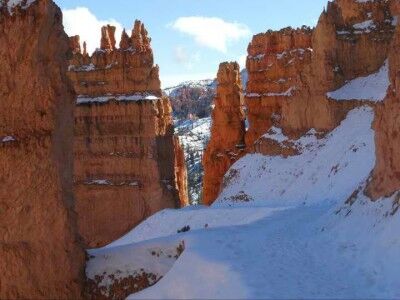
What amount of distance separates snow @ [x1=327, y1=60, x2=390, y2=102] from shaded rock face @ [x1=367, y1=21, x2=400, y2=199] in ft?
57.8

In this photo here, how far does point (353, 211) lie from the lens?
1616 centimetres

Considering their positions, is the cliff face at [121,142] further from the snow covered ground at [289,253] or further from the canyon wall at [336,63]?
the snow covered ground at [289,253]

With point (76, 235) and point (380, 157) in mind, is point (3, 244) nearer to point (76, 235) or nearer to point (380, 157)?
point (76, 235)

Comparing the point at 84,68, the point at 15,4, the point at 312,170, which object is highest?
the point at 84,68

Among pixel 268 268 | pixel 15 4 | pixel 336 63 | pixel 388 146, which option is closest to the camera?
pixel 268 268

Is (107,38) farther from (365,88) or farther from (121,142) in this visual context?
(365,88)

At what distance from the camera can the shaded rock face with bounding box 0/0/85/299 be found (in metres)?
14.2

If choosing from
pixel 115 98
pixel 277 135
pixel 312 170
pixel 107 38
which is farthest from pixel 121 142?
pixel 312 170

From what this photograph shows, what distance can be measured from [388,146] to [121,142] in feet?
94.1

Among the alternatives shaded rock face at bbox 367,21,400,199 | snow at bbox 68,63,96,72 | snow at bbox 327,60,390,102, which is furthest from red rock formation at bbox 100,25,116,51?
shaded rock face at bbox 367,21,400,199

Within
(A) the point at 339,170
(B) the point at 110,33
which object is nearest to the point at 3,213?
(A) the point at 339,170

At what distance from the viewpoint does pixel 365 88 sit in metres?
35.4

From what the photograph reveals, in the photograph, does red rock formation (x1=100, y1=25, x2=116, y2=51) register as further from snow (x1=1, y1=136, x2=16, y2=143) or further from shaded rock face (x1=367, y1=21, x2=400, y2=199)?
shaded rock face (x1=367, y1=21, x2=400, y2=199)

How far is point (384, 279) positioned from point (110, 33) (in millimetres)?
37336
